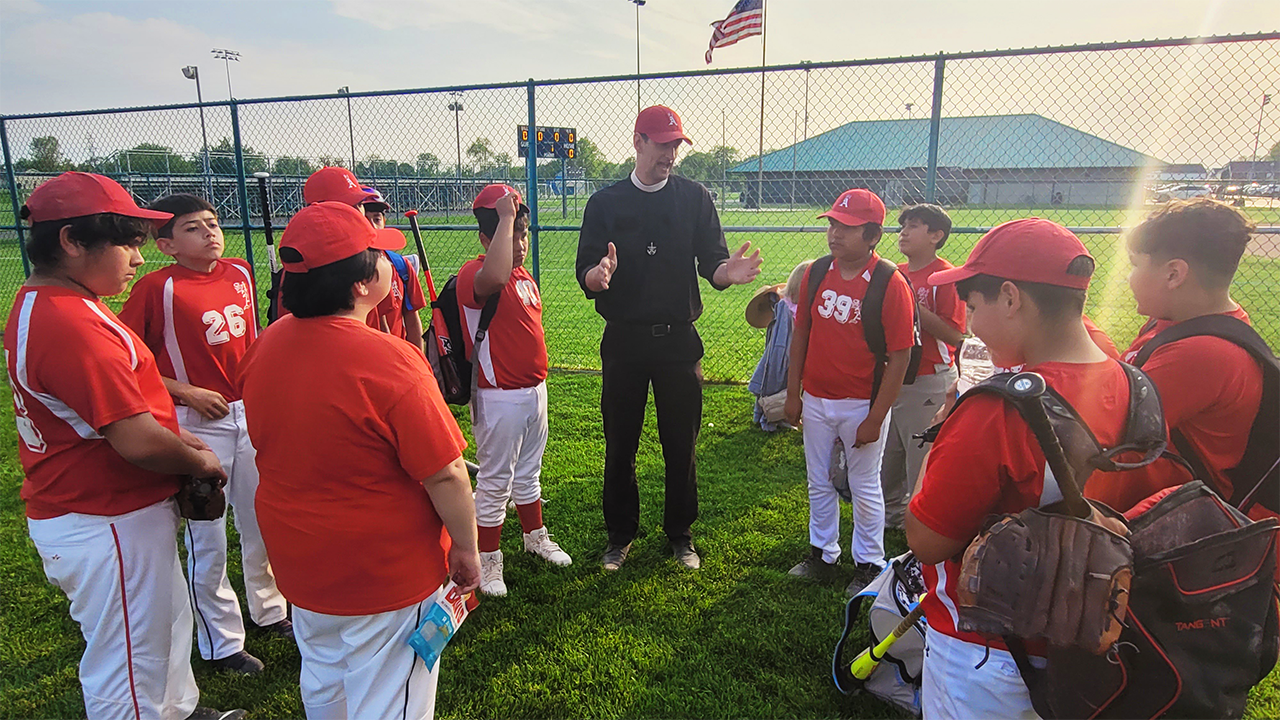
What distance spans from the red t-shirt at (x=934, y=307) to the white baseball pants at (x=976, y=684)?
2.68 m

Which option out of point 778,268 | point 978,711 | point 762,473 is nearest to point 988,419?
point 978,711

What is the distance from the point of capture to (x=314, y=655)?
2.04 m

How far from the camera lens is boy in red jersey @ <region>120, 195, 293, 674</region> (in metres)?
3.09

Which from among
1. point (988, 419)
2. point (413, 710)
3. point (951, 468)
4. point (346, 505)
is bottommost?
point (413, 710)

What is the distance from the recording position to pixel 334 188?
151 inches

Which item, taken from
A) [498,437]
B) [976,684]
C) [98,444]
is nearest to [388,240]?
[98,444]

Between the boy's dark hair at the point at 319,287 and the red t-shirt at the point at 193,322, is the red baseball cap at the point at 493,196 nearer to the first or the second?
the red t-shirt at the point at 193,322

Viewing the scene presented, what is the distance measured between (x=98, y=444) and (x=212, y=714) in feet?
4.33

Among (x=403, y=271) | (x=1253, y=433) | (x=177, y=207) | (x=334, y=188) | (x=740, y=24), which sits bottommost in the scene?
(x=1253, y=433)

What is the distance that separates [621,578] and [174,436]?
2.47m

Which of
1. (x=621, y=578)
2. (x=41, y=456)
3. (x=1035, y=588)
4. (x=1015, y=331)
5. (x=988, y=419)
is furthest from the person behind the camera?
(x=621, y=578)

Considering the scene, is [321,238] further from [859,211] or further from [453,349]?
[859,211]

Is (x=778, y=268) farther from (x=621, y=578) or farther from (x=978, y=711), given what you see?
(x=978, y=711)

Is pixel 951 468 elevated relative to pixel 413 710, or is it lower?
elevated
